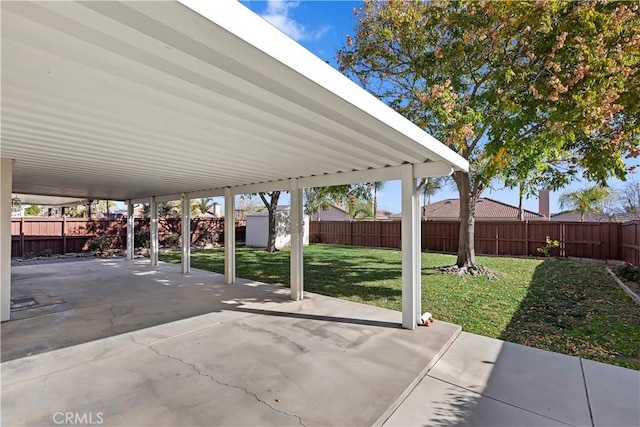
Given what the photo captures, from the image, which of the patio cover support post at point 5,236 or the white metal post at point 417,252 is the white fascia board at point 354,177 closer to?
the white metal post at point 417,252

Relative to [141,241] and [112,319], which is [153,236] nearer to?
[141,241]

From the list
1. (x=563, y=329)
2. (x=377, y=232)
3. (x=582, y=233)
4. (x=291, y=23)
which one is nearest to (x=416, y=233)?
(x=563, y=329)

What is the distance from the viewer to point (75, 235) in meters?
15.0

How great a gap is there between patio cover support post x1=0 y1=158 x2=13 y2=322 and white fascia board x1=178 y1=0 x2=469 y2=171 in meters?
5.78

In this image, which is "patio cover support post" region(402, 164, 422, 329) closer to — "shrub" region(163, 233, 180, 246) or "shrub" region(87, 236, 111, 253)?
"shrub" region(87, 236, 111, 253)

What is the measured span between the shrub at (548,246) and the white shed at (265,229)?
12.0m

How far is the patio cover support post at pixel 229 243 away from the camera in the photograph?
8.14 m

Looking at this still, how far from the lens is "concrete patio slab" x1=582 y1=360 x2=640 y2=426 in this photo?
2.65 meters

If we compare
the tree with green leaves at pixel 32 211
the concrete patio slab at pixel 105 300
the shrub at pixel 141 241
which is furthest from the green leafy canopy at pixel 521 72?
the tree with green leaves at pixel 32 211

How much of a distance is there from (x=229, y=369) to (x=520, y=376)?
3.17 metres

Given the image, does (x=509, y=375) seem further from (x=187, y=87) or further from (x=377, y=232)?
(x=377, y=232)

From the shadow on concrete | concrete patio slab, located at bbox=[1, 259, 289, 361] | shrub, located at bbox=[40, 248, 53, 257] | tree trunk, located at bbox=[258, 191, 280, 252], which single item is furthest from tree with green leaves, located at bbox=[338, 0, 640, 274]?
shrub, located at bbox=[40, 248, 53, 257]

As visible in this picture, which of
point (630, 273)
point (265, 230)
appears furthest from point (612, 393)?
point (265, 230)

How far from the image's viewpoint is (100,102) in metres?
2.65
